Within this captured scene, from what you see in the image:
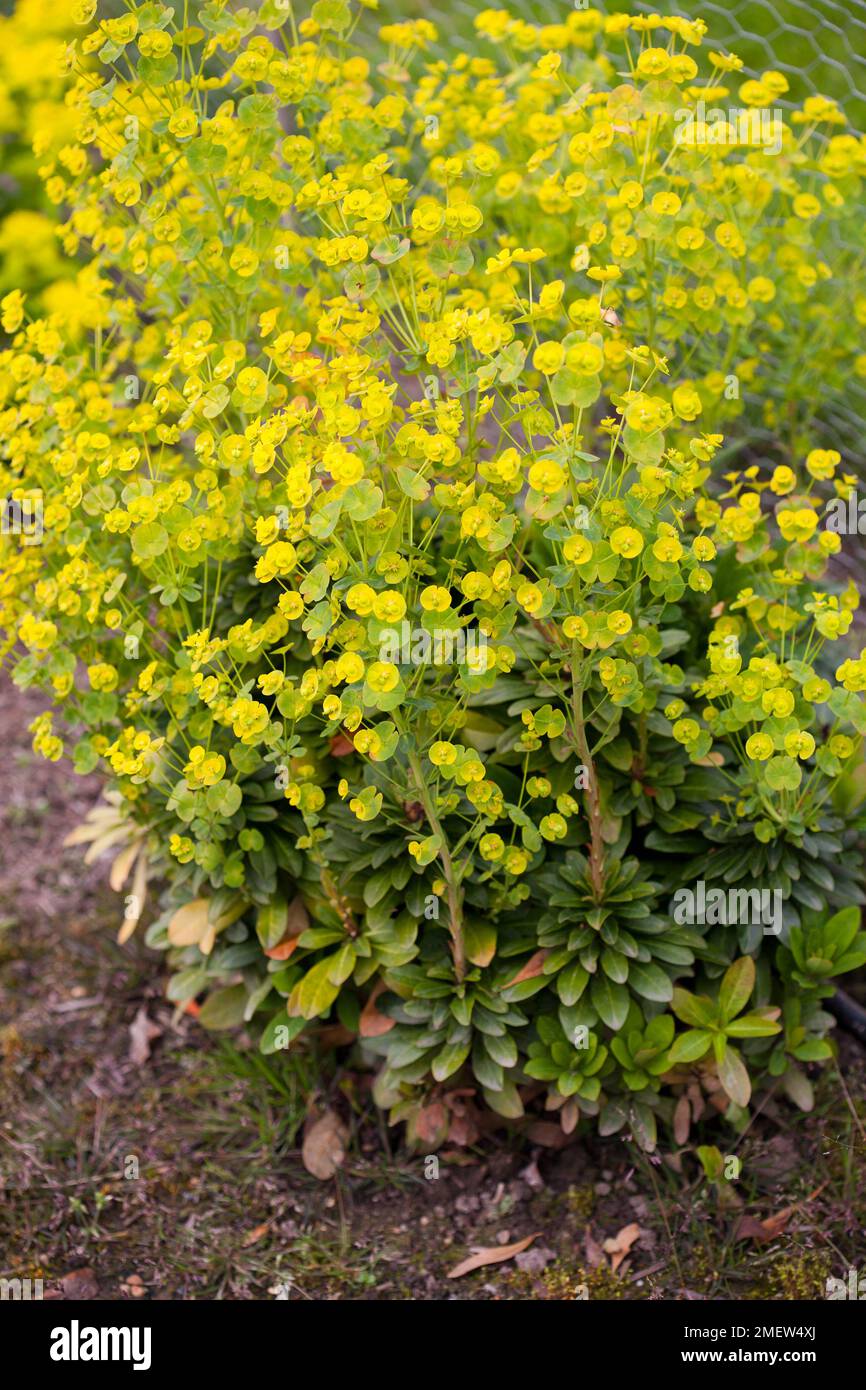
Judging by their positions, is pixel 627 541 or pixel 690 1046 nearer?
pixel 627 541

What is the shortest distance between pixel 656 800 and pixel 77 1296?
1291 millimetres

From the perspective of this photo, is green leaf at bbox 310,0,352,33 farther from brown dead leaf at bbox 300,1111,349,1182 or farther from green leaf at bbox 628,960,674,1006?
brown dead leaf at bbox 300,1111,349,1182

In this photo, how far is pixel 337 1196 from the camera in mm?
2369

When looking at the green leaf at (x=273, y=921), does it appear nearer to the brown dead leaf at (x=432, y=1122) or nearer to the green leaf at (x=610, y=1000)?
the brown dead leaf at (x=432, y=1122)

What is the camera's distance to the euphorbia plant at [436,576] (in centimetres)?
172

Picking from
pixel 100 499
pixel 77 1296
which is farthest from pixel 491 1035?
pixel 100 499

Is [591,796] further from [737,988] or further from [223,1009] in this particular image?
[223,1009]

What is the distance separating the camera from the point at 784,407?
2953mm

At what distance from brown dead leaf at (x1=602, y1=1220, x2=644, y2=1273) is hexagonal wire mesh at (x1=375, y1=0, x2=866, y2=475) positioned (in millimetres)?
1580

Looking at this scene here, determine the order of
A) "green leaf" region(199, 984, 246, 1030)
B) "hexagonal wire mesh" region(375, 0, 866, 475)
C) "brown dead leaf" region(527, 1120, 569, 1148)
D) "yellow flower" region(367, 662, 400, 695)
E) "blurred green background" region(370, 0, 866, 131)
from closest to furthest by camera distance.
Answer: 1. "yellow flower" region(367, 662, 400, 695)
2. "brown dead leaf" region(527, 1120, 569, 1148)
3. "green leaf" region(199, 984, 246, 1030)
4. "hexagonal wire mesh" region(375, 0, 866, 475)
5. "blurred green background" region(370, 0, 866, 131)

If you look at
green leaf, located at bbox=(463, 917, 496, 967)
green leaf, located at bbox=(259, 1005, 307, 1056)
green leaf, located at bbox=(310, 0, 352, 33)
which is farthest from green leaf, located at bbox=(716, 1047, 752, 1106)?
green leaf, located at bbox=(310, 0, 352, 33)

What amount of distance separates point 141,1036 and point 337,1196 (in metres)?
0.60

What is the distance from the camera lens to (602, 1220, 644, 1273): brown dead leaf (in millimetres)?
2186

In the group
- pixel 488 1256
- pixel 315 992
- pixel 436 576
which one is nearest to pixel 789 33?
pixel 436 576
